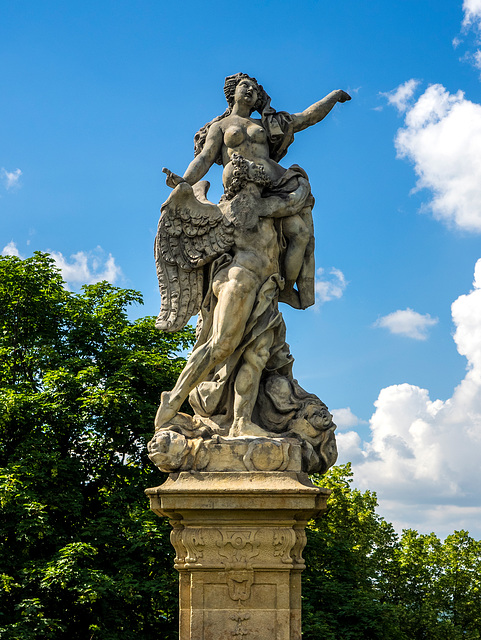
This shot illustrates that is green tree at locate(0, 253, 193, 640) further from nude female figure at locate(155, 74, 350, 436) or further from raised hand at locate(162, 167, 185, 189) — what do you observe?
raised hand at locate(162, 167, 185, 189)

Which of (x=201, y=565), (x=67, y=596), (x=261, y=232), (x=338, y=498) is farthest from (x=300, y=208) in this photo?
(x=338, y=498)

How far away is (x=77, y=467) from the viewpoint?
21.6 metres

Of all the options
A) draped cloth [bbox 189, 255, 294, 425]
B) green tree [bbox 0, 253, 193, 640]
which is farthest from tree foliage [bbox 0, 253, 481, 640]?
draped cloth [bbox 189, 255, 294, 425]

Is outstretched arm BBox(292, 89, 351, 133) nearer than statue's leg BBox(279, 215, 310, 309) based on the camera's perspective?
No

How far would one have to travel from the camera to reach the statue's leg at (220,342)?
8789mm

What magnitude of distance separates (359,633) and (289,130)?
15901 millimetres

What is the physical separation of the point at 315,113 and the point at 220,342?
276 centimetres

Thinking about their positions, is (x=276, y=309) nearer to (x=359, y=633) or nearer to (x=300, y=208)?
(x=300, y=208)

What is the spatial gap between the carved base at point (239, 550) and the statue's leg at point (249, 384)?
52cm

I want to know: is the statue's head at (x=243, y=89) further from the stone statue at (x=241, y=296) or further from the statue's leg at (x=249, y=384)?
the statue's leg at (x=249, y=384)

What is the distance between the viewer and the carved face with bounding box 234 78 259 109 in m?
9.63

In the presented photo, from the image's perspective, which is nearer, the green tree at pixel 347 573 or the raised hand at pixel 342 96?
the raised hand at pixel 342 96

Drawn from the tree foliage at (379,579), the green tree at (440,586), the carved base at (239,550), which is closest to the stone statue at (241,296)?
the carved base at (239,550)

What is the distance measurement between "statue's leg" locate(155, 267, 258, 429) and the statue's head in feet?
6.59
